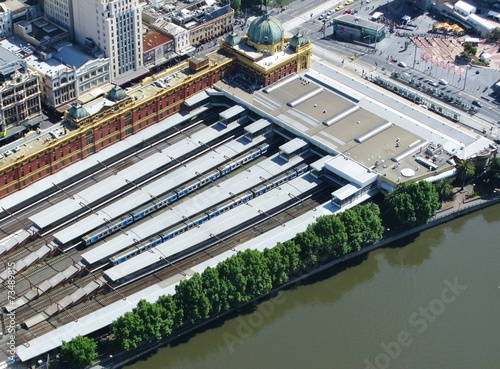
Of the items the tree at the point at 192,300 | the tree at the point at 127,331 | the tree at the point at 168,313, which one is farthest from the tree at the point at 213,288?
the tree at the point at 127,331

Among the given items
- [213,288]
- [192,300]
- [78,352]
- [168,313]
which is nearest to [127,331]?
[168,313]

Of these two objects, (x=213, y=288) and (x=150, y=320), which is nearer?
(x=150, y=320)

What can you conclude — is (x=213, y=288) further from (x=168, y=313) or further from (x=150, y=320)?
(x=150, y=320)

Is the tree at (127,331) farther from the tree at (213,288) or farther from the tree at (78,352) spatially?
the tree at (213,288)

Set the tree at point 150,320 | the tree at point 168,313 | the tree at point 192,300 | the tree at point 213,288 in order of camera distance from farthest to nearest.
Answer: the tree at point 213,288
the tree at point 192,300
the tree at point 168,313
the tree at point 150,320

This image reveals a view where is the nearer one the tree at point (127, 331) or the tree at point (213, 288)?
the tree at point (127, 331)

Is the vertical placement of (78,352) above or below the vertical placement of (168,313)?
below

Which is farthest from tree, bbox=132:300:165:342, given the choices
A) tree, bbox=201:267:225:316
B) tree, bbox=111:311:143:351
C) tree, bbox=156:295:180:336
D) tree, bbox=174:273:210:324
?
tree, bbox=201:267:225:316

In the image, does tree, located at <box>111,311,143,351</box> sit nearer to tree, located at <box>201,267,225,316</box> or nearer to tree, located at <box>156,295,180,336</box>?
tree, located at <box>156,295,180,336</box>

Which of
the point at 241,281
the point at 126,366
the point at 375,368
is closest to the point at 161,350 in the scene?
the point at 126,366
